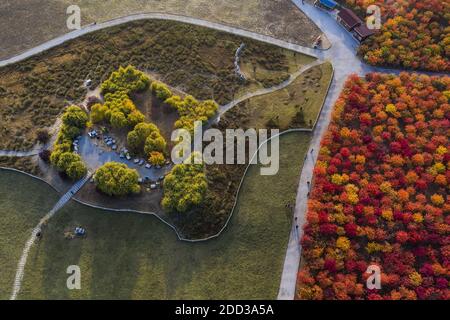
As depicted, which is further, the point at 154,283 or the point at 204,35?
the point at 204,35

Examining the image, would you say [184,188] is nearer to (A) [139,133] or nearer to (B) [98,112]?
(A) [139,133]

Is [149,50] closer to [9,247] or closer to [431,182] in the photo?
[9,247]

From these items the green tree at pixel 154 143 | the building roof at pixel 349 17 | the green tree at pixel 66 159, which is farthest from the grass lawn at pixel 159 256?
the building roof at pixel 349 17

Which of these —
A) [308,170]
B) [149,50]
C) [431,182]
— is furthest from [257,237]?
[149,50]

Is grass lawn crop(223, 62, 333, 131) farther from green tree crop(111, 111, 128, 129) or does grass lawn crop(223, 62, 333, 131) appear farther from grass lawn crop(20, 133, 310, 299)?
green tree crop(111, 111, 128, 129)

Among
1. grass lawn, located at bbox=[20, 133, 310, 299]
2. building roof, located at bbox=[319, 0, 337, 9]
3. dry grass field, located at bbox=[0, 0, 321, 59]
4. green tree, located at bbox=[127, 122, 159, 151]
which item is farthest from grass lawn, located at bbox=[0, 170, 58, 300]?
building roof, located at bbox=[319, 0, 337, 9]

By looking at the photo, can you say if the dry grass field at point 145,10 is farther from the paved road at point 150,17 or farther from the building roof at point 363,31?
the building roof at point 363,31
